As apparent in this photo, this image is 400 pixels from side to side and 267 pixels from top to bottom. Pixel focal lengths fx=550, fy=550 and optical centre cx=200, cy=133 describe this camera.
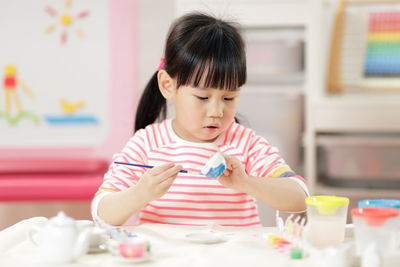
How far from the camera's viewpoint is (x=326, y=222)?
98 centimetres

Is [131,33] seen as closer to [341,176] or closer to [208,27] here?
[341,176]

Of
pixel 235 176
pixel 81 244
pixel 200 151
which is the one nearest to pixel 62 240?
pixel 81 244

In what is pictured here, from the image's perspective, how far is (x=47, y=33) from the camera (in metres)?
3.28

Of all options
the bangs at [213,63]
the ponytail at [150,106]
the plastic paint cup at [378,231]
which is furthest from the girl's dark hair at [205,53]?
the plastic paint cup at [378,231]

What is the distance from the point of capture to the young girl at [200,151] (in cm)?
122

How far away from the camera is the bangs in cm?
126

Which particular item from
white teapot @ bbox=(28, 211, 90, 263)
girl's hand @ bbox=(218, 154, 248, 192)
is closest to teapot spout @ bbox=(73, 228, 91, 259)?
white teapot @ bbox=(28, 211, 90, 263)

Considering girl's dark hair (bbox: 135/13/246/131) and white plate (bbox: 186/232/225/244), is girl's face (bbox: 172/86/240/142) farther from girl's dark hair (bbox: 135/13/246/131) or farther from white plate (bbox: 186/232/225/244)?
white plate (bbox: 186/232/225/244)

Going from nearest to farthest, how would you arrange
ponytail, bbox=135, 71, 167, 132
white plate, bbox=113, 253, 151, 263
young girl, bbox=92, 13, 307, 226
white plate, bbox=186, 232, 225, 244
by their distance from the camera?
white plate, bbox=113, 253, 151, 263 → white plate, bbox=186, 232, 225, 244 → young girl, bbox=92, 13, 307, 226 → ponytail, bbox=135, 71, 167, 132

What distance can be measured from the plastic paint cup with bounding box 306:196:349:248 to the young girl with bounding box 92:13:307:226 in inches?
9.2

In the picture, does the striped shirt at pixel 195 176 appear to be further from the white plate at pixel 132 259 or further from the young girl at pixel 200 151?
the white plate at pixel 132 259

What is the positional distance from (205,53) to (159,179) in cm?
33

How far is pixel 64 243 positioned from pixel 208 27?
65 centimetres

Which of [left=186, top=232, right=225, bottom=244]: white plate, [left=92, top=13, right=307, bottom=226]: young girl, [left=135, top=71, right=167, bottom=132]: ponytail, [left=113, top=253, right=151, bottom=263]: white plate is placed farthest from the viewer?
[left=135, top=71, right=167, bottom=132]: ponytail
